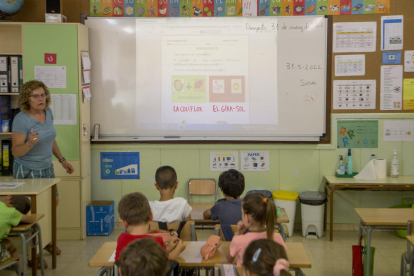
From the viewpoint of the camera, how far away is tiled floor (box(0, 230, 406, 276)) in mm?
3785

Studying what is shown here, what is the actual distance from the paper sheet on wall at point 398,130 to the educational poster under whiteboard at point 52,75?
3.60m

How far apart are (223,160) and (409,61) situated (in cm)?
235

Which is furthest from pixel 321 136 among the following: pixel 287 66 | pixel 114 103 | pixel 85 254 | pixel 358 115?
pixel 85 254

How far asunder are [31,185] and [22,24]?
6.35 ft

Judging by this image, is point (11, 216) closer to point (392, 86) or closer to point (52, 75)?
point (52, 75)

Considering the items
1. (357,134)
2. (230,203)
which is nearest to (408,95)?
(357,134)

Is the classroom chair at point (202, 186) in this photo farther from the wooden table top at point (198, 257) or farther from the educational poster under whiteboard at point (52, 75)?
the wooden table top at point (198, 257)

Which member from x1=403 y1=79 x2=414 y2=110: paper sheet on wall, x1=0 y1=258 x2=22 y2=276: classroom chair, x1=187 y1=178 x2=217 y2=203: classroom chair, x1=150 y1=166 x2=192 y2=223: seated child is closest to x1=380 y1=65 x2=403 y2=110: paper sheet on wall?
x1=403 y1=79 x2=414 y2=110: paper sheet on wall

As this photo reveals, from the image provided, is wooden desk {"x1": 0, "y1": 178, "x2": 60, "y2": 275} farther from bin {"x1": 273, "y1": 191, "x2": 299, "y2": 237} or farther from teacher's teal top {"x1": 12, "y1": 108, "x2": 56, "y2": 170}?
bin {"x1": 273, "y1": 191, "x2": 299, "y2": 237}

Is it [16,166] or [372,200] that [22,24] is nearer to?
[16,166]

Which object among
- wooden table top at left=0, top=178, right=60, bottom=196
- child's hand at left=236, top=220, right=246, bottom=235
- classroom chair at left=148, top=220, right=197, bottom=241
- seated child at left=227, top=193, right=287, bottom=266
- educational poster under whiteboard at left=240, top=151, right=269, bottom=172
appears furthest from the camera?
educational poster under whiteboard at left=240, top=151, right=269, bottom=172

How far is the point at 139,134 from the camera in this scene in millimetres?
4887

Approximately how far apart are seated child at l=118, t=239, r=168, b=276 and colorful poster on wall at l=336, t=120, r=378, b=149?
3640 mm

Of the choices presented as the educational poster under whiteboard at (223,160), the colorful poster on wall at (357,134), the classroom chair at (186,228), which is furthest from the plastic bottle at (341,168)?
the classroom chair at (186,228)
